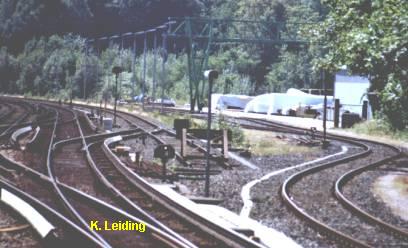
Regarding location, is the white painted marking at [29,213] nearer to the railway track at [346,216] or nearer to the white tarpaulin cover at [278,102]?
the railway track at [346,216]

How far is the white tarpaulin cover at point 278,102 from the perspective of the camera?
58.8 meters

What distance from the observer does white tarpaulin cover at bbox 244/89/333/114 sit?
2317 inches

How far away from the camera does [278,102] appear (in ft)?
193

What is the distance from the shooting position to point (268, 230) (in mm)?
10742

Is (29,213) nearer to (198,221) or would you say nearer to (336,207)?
(198,221)

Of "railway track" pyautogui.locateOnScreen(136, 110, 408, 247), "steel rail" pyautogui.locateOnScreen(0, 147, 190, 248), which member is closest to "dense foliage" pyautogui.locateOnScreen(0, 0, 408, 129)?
"railway track" pyautogui.locateOnScreen(136, 110, 408, 247)

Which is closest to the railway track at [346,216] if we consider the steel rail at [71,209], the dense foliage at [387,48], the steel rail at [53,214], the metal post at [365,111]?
the dense foliage at [387,48]

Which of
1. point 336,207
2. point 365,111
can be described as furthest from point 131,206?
point 365,111

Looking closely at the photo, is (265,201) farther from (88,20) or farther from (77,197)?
(88,20)

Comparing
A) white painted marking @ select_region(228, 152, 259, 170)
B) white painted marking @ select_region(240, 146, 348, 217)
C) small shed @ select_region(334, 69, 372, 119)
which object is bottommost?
white painted marking @ select_region(228, 152, 259, 170)

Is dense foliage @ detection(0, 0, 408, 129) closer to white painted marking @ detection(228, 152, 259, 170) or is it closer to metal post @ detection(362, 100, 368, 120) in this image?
metal post @ detection(362, 100, 368, 120)

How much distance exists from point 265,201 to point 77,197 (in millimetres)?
3463

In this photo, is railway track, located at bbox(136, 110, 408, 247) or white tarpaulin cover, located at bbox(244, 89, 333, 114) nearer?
railway track, located at bbox(136, 110, 408, 247)

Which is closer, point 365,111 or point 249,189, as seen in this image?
point 249,189
